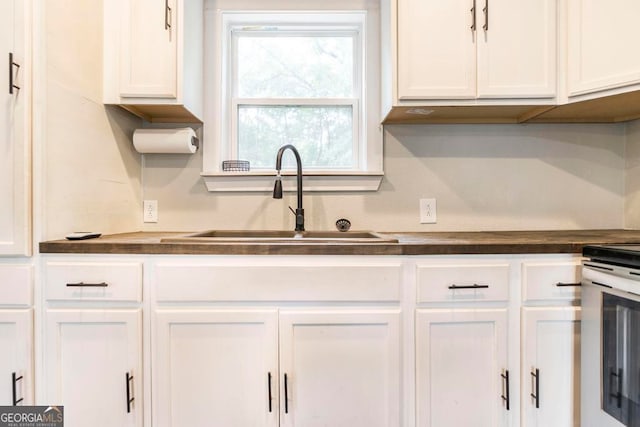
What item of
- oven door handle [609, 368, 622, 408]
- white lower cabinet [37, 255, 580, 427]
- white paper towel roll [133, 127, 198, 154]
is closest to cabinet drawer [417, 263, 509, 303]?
white lower cabinet [37, 255, 580, 427]

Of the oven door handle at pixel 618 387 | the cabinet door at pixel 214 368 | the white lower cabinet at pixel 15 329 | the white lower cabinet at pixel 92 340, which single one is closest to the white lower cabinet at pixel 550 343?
the oven door handle at pixel 618 387

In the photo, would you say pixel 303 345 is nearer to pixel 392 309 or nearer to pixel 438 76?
pixel 392 309

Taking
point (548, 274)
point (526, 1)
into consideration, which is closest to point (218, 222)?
point (548, 274)

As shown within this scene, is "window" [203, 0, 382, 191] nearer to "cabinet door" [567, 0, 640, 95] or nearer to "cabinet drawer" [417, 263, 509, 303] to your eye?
"cabinet drawer" [417, 263, 509, 303]

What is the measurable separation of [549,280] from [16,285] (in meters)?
1.86

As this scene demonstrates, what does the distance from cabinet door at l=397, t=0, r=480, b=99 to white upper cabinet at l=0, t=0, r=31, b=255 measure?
4.60 feet

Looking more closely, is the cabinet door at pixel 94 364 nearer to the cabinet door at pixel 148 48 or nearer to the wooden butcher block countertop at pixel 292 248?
the wooden butcher block countertop at pixel 292 248

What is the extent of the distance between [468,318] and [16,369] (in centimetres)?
159

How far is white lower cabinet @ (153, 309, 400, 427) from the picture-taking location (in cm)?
112

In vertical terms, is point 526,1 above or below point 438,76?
above

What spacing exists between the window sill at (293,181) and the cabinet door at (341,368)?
2.49 ft

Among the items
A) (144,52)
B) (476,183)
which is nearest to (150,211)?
(144,52)

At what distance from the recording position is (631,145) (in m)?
1.68

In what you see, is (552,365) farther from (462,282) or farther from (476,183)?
(476,183)
